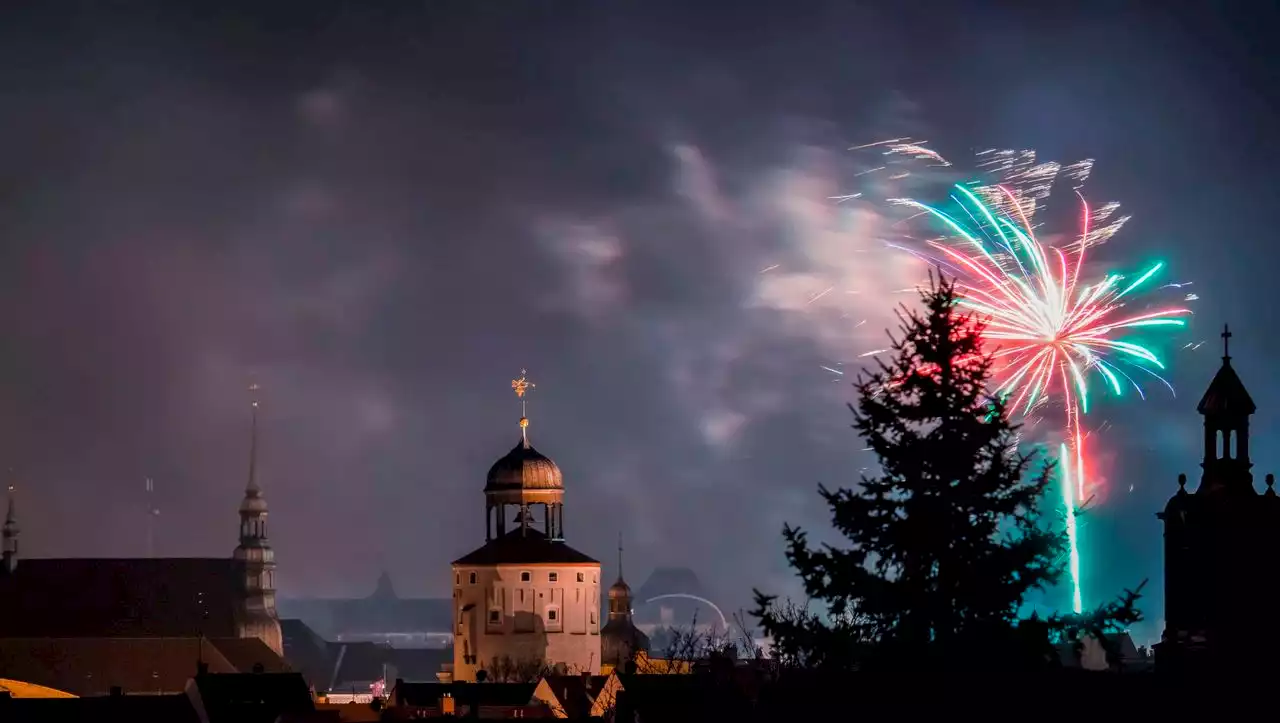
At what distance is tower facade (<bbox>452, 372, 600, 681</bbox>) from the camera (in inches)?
5699

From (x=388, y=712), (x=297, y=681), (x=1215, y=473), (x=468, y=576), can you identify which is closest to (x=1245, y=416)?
(x=1215, y=473)

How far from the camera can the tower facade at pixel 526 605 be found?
145 meters

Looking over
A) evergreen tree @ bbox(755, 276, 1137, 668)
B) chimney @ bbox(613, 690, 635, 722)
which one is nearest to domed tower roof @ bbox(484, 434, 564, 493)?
chimney @ bbox(613, 690, 635, 722)

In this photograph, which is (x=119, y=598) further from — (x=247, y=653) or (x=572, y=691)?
(x=572, y=691)

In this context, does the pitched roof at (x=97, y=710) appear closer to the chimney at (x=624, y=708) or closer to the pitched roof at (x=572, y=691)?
the pitched roof at (x=572, y=691)

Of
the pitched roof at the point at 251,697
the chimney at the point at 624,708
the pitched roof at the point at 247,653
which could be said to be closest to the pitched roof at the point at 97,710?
the pitched roof at the point at 251,697

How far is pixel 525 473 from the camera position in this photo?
147875 mm

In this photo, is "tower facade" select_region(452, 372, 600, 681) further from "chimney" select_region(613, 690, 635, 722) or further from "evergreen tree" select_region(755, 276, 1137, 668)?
"evergreen tree" select_region(755, 276, 1137, 668)

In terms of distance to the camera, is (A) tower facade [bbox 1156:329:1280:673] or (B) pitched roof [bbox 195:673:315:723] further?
(B) pitched roof [bbox 195:673:315:723]

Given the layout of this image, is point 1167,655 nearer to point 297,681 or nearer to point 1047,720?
point 1047,720

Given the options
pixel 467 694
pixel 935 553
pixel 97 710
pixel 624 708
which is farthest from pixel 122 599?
pixel 935 553

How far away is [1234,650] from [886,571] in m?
8.95

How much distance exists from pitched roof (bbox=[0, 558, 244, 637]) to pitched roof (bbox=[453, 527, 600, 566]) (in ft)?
136

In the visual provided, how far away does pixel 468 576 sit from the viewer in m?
146
